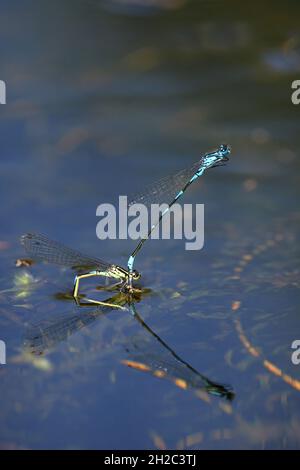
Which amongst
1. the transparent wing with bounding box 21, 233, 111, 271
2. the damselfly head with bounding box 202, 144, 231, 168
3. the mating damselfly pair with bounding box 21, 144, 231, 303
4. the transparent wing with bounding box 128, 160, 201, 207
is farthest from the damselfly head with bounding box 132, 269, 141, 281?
the damselfly head with bounding box 202, 144, 231, 168

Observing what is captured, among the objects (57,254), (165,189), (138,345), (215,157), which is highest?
(215,157)

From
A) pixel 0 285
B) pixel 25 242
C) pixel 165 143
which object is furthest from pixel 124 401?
pixel 165 143

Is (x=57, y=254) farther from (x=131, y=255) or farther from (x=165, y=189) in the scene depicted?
(x=165, y=189)

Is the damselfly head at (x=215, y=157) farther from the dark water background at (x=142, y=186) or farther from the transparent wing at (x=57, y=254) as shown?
the transparent wing at (x=57, y=254)

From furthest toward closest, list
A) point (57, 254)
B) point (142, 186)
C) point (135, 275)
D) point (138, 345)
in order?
point (142, 186) < point (57, 254) < point (135, 275) < point (138, 345)

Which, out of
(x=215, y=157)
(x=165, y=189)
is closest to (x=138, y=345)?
(x=165, y=189)

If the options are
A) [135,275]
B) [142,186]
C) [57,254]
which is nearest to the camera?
[135,275]

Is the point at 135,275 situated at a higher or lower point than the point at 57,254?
lower
